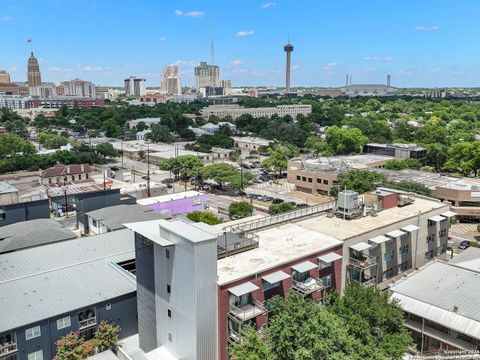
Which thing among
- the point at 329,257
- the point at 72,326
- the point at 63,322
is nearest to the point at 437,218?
the point at 329,257

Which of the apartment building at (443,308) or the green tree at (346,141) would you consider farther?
the green tree at (346,141)

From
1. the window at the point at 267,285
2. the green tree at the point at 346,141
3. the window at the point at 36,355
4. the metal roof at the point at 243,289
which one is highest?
the green tree at the point at 346,141

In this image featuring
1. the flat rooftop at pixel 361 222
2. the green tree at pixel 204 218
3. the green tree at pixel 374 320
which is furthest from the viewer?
the green tree at pixel 204 218

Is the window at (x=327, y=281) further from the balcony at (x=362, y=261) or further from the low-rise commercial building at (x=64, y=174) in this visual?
the low-rise commercial building at (x=64, y=174)

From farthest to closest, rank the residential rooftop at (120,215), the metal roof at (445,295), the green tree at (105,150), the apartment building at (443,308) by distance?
the green tree at (105,150) → the residential rooftop at (120,215) → the metal roof at (445,295) → the apartment building at (443,308)

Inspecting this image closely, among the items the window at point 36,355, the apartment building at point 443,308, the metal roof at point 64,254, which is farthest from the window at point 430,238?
the window at point 36,355

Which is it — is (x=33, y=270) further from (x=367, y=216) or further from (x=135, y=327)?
(x=367, y=216)

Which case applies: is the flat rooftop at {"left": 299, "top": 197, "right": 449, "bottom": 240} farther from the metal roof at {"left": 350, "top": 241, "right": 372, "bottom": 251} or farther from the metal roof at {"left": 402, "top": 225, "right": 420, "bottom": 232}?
the metal roof at {"left": 402, "top": 225, "right": 420, "bottom": 232}

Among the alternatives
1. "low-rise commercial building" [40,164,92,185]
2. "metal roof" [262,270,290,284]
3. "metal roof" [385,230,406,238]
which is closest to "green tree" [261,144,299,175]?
"low-rise commercial building" [40,164,92,185]
